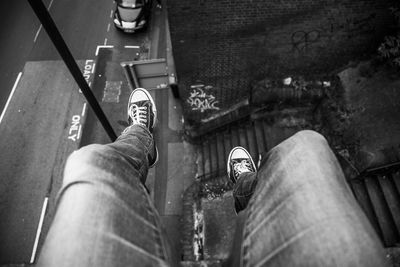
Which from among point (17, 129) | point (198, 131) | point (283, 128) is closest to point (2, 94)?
point (17, 129)

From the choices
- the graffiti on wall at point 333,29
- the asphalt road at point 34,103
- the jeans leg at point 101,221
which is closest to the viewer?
the jeans leg at point 101,221

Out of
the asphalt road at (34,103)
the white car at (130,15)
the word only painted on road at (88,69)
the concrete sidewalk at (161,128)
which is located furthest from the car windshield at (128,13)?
the word only painted on road at (88,69)

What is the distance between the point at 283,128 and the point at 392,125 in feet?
7.29

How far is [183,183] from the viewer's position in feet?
25.5

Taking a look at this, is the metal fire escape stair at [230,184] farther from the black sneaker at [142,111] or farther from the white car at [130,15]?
the white car at [130,15]

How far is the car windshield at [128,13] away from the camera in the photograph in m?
10.4

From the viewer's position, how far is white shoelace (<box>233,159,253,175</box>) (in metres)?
5.60

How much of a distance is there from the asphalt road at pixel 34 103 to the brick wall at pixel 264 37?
473 centimetres

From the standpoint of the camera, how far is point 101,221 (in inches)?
55.3

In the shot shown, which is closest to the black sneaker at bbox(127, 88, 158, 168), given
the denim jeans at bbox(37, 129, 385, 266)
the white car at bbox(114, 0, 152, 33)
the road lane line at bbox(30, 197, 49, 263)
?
the denim jeans at bbox(37, 129, 385, 266)

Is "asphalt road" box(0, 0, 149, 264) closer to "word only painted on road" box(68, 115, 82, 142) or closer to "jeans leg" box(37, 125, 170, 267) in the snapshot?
"word only painted on road" box(68, 115, 82, 142)

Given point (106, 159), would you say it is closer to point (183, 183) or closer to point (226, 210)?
point (226, 210)

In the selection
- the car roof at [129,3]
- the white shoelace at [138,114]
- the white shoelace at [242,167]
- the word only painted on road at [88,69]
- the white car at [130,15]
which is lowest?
the white shoelace at [242,167]

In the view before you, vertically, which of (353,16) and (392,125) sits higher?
(353,16)
